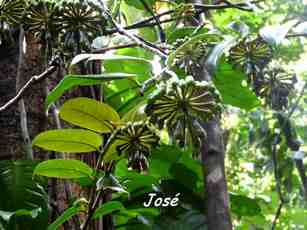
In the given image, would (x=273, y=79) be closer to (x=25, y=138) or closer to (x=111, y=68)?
(x=25, y=138)

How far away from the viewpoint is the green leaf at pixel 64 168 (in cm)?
82

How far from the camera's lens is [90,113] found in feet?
2.37

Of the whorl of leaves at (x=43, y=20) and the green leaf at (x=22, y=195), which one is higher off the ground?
the whorl of leaves at (x=43, y=20)

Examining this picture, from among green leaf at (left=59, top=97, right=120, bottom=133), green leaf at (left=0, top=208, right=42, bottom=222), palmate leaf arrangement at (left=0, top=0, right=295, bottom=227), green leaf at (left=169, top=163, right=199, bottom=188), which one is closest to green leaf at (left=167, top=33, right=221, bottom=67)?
palmate leaf arrangement at (left=0, top=0, right=295, bottom=227)

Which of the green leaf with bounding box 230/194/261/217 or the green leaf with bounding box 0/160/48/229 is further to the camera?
the green leaf with bounding box 230/194/261/217

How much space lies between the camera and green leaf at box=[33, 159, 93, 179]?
0.82 meters

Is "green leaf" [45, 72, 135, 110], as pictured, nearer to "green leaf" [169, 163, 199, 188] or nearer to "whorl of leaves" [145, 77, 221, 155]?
"whorl of leaves" [145, 77, 221, 155]

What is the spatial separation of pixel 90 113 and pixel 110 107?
29mm

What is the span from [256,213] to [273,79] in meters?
0.62

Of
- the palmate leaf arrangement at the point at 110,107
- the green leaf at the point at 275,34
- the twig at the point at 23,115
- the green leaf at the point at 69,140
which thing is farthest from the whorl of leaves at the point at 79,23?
the twig at the point at 23,115

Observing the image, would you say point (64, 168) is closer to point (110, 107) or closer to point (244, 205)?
point (110, 107)

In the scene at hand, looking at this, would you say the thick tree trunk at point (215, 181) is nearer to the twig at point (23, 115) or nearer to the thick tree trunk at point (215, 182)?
the thick tree trunk at point (215, 182)

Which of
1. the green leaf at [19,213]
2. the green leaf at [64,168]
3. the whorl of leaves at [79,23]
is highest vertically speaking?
the whorl of leaves at [79,23]

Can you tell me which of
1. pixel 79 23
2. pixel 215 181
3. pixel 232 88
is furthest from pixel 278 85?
pixel 232 88
